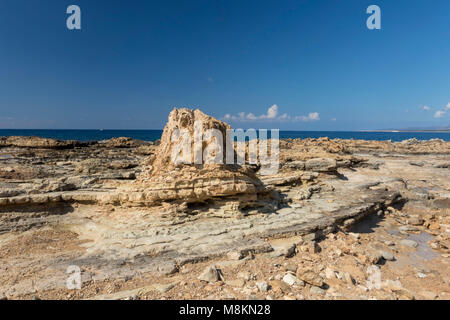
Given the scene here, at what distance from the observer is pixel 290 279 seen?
5.43 m

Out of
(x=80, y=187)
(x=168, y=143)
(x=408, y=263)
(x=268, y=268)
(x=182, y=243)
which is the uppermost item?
(x=168, y=143)

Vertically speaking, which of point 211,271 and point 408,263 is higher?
point 211,271

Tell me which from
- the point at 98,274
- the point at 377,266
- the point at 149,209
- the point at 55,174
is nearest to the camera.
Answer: the point at 98,274

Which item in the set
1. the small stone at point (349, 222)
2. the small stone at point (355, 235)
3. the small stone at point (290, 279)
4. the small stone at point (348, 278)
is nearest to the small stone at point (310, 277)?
the small stone at point (290, 279)

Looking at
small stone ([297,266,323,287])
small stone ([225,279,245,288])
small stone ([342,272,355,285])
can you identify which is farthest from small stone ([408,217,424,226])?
small stone ([225,279,245,288])

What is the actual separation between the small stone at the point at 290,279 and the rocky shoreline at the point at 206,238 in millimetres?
24

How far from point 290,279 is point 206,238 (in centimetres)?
260

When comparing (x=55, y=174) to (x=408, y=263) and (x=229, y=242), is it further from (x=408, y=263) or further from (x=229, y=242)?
(x=408, y=263)

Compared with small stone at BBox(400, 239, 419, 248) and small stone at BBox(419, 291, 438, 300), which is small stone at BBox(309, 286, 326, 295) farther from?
small stone at BBox(400, 239, 419, 248)

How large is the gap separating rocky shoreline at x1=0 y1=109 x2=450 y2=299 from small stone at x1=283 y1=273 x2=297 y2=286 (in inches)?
0.9

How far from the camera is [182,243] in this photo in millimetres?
6504

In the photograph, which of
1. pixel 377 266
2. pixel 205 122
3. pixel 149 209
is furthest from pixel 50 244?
pixel 377 266

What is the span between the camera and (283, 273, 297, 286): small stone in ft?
17.6

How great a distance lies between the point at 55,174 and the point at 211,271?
32.6ft
